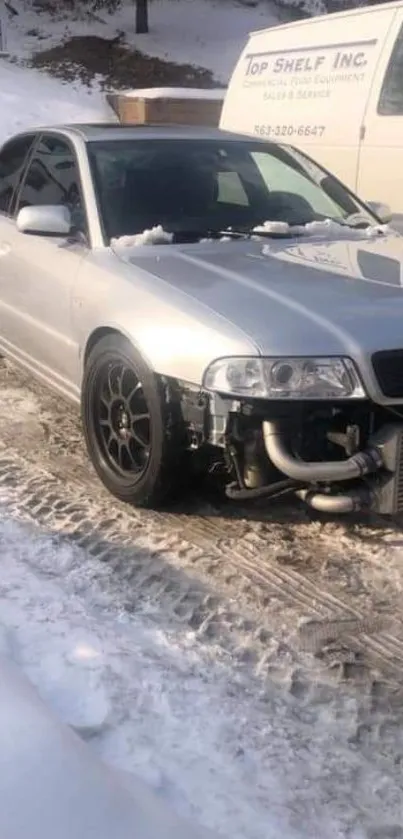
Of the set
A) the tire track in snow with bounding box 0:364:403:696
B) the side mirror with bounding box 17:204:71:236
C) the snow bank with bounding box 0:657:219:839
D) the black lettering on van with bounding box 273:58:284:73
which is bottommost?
the tire track in snow with bounding box 0:364:403:696

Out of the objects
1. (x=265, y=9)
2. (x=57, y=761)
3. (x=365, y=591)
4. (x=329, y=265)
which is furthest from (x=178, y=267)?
(x=265, y=9)

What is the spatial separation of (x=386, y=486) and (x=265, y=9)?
28.4 metres

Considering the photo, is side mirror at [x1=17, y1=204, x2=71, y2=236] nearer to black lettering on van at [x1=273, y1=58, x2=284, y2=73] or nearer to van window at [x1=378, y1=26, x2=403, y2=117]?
van window at [x1=378, y1=26, x2=403, y2=117]

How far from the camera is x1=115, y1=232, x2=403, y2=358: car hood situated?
367cm

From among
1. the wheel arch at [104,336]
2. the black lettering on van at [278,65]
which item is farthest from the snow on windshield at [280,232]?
the black lettering on van at [278,65]

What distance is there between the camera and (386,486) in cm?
367

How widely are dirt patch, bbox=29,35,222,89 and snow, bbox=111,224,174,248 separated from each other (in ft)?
59.1

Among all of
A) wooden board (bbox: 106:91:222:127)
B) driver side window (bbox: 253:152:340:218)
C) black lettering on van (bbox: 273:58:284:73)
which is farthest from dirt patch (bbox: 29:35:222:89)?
driver side window (bbox: 253:152:340:218)

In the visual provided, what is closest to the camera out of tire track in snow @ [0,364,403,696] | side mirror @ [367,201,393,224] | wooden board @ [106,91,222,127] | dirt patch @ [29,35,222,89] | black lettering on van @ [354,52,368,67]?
tire track in snow @ [0,364,403,696]

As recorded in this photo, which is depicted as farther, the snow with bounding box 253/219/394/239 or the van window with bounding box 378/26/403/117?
the van window with bounding box 378/26/403/117

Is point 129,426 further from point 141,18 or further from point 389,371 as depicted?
point 141,18

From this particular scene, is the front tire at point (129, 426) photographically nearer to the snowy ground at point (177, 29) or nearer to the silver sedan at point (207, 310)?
the silver sedan at point (207, 310)

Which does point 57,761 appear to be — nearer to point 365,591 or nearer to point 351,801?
point 351,801

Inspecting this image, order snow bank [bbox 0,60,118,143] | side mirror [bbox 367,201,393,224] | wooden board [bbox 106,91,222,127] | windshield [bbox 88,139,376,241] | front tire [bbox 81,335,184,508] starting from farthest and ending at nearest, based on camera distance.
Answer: snow bank [bbox 0,60,118,143]
wooden board [bbox 106,91,222,127]
side mirror [bbox 367,201,393,224]
windshield [bbox 88,139,376,241]
front tire [bbox 81,335,184,508]
